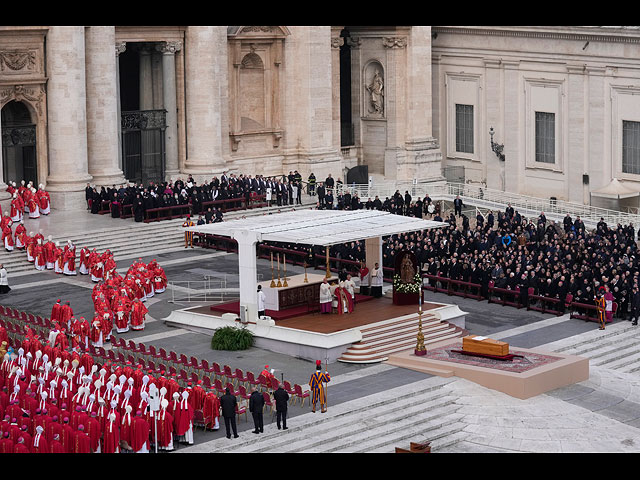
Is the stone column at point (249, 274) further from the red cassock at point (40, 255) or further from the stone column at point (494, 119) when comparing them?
the stone column at point (494, 119)

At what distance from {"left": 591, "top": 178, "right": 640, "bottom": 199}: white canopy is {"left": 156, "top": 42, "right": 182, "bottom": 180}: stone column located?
18009 millimetres

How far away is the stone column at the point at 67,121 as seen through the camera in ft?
140

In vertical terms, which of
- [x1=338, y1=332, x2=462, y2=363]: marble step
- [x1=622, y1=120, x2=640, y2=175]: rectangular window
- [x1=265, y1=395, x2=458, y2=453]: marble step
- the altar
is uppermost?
[x1=622, y1=120, x2=640, y2=175]: rectangular window

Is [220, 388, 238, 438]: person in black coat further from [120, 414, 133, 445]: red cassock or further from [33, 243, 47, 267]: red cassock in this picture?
[33, 243, 47, 267]: red cassock

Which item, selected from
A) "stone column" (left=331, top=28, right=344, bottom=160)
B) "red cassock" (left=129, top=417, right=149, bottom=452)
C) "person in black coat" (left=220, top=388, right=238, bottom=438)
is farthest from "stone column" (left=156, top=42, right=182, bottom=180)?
"red cassock" (left=129, top=417, right=149, bottom=452)

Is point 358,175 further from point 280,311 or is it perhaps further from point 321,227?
point 280,311

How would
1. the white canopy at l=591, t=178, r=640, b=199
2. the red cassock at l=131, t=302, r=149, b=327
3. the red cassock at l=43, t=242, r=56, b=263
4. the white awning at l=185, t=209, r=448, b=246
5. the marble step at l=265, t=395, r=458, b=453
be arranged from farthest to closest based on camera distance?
the white canopy at l=591, t=178, r=640, b=199, the red cassock at l=43, t=242, r=56, b=263, the red cassock at l=131, t=302, r=149, b=327, the white awning at l=185, t=209, r=448, b=246, the marble step at l=265, t=395, r=458, b=453

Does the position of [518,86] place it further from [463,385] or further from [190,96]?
[463,385]

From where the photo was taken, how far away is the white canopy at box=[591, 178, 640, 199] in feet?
146

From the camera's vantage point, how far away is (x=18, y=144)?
146 ft

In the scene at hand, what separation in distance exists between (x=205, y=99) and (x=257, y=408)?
94.5ft

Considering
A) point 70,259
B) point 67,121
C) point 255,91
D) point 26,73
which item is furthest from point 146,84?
point 70,259

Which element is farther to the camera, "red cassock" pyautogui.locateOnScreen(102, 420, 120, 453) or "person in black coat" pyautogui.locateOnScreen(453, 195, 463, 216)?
"person in black coat" pyautogui.locateOnScreen(453, 195, 463, 216)

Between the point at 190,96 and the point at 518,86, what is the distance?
14848mm
